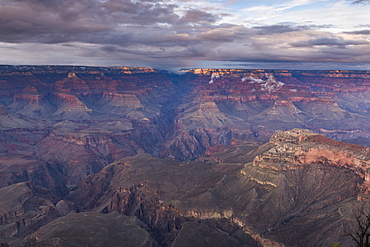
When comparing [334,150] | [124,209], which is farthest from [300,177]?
[124,209]

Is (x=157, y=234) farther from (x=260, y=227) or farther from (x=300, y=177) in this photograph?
(x=300, y=177)

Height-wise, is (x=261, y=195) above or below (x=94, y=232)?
below

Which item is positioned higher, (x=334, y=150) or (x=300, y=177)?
(x=334, y=150)

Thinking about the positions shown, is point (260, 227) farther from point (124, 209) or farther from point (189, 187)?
point (124, 209)

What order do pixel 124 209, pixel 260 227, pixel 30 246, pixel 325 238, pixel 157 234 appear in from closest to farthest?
1. pixel 30 246
2. pixel 325 238
3. pixel 260 227
4. pixel 157 234
5. pixel 124 209

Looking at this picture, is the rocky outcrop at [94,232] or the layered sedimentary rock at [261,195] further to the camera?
the layered sedimentary rock at [261,195]

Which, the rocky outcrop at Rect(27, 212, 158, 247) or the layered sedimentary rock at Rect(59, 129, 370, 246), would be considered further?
the layered sedimentary rock at Rect(59, 129, 370, 246)

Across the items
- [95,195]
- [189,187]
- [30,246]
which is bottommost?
[95,195]

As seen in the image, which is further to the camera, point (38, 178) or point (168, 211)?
point (38, 178)

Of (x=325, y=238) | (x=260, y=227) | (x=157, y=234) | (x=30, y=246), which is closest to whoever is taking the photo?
(x=30, y=246)

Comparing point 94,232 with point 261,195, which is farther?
point 261,195
